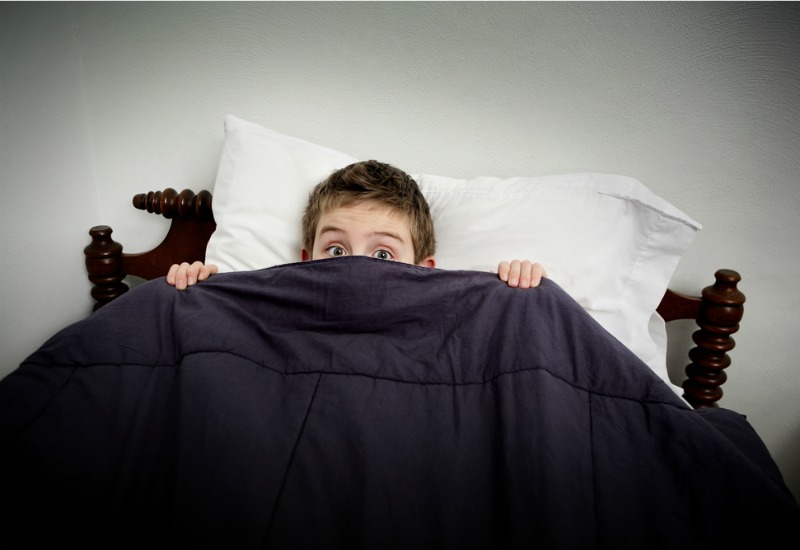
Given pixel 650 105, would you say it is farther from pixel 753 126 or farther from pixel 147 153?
pixel 147 153

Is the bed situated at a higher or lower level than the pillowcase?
lower

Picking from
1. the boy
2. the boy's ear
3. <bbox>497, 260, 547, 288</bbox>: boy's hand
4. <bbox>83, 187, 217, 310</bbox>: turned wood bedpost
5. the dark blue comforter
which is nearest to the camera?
the dark blue comforter

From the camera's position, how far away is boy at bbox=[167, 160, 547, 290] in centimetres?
89

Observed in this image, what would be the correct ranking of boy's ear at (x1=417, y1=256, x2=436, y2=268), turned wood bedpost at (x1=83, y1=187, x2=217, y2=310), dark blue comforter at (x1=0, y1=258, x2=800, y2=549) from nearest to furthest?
dark blue comforter at (x1=0, y1=258, x2=800, y2=549)
boy's ear at (x1=417, y1=256, x2=436, y2=268)
turned wood bedpost at (x1=83, y1=187, x2=217, y2=310)

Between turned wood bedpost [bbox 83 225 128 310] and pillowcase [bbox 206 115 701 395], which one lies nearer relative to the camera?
pillowcase [bbox 206 115 701 395]

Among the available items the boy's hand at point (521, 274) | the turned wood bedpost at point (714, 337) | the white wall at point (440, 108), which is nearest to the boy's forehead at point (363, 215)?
the boy's hand at point (521, 274)

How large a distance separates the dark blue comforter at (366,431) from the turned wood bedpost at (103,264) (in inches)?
22.6

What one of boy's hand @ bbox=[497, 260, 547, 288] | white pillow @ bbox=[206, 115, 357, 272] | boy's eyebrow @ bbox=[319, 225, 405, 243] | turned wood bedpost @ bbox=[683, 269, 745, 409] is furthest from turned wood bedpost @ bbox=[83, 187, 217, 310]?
turned wood bedpost @ bbox=[683, 269, 745, 409]

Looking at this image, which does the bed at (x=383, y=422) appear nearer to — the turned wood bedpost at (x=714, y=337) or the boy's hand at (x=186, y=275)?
the boy's hand at (x=186, y=275)

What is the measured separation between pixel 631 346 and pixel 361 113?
2.88ft

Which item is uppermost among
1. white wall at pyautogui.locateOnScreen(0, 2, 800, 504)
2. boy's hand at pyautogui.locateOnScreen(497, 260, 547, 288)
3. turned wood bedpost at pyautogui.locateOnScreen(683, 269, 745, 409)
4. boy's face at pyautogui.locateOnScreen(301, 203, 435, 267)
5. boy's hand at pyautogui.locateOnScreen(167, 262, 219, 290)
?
white wall at pyautogui.locateOnScreen(0, 2, 800, 504)

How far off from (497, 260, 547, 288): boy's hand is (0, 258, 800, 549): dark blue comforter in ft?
0.07

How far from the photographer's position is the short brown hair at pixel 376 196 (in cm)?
93

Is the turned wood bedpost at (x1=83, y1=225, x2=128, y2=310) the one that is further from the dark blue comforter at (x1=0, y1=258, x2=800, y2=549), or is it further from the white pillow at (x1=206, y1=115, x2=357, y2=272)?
the dark blue comforter at (x1=0, y1=258, x2=800, y2=549)
